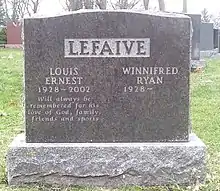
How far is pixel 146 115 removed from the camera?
4324 millimetres

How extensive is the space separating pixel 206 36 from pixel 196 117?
1265 cm

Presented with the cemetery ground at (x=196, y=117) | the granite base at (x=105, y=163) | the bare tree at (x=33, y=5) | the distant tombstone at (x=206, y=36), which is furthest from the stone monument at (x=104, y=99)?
the bare tree at (x=33, y=5)

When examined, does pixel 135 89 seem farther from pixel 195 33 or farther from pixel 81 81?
pixel 195 33

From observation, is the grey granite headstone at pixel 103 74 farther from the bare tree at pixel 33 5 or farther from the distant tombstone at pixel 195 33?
the bare tree at pixel 33 5

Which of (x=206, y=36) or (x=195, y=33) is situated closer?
A: (x=195, y=33)

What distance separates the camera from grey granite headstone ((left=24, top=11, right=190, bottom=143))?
13.9 ft

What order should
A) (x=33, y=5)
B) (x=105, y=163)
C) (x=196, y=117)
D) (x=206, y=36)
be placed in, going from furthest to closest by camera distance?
1. (x=33, y=5)
2. (x=206, y=36)
3. (x=196, y=117)
4. (x=105, y=163)

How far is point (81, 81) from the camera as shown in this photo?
427cm

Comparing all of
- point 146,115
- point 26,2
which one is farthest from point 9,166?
point 26,2

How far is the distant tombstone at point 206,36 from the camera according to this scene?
1908cm

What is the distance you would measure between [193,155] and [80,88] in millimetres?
988

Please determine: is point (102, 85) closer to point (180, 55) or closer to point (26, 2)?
point (180, 55)

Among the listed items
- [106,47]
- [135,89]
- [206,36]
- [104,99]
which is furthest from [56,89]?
[206,36]

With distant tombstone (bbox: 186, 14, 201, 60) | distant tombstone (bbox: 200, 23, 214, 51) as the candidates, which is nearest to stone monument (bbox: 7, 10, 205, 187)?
distant tombstone (bbox: 186, 14, 201, 60)
